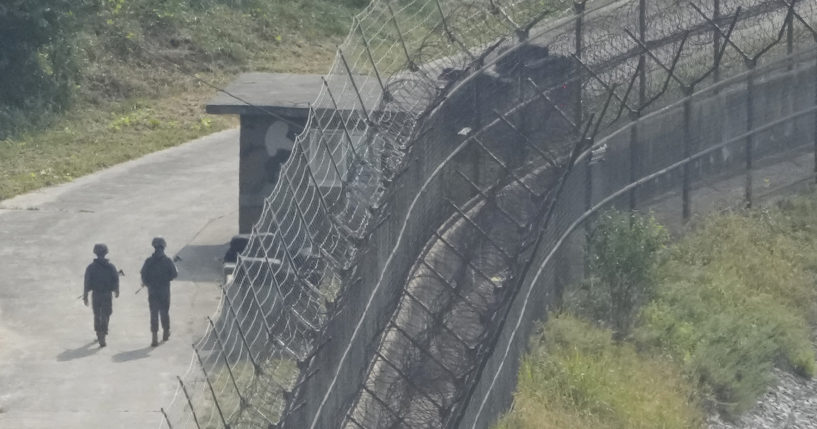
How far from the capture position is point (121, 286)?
605 inches

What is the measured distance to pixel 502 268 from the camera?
11734mm

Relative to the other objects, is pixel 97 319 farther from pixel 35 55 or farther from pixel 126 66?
pixel 126 66

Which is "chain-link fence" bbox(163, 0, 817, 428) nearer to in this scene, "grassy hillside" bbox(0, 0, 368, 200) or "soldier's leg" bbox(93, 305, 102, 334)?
"soldier's leg" bbox(93, 305, 102, 334)

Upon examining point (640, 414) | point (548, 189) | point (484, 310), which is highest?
point (548, 189)

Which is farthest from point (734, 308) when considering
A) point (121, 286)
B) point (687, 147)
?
point (121, 286)

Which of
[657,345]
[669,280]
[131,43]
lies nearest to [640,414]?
[657,345]

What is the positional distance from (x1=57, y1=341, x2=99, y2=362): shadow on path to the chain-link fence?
127 centimetres

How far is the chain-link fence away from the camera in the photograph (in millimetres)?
9492

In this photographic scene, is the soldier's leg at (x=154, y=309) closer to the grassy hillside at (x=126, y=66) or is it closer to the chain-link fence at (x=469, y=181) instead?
the chain-link fence at (x=469, y=181)

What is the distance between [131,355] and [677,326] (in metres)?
5.29

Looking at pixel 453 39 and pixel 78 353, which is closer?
pixel 78 353

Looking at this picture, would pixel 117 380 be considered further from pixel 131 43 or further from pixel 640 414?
pixel 131 43

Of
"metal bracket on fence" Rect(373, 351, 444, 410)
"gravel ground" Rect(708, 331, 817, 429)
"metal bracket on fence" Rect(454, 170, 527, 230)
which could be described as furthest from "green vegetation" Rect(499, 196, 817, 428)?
"metal bracket on fence" Rect(373, 351, 444, 410)

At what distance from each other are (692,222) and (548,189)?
557 cm
